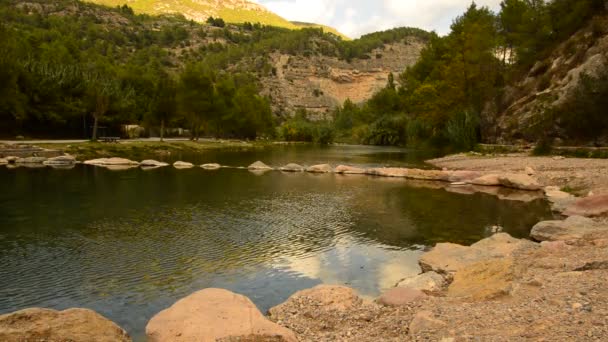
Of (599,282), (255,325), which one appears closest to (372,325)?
(255,325)

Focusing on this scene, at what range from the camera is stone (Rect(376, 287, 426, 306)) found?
10.2 metres

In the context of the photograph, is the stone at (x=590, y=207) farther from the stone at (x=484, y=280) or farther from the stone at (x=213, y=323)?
the stone at (x=213, y=323)

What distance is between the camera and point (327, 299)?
10141mm

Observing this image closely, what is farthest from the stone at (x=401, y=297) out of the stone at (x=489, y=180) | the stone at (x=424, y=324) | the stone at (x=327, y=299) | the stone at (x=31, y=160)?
the stone at (x=31, y=160)

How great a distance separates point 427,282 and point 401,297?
182cm

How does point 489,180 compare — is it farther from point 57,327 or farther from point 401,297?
point 57,327

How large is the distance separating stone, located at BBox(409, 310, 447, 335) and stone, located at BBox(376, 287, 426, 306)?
5.82ft

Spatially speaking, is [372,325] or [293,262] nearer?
[372,325]

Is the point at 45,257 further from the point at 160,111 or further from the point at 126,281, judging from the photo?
the point at 160,111

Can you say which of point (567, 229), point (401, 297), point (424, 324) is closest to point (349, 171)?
point (567, 229)

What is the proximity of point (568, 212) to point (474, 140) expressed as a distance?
4162 cm

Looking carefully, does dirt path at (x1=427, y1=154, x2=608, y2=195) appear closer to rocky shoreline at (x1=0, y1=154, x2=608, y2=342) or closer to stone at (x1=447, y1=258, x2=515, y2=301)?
rocky shoreline at (x1=0, y1=154, x2=608, y2=342)

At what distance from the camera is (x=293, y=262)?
48.3 feet

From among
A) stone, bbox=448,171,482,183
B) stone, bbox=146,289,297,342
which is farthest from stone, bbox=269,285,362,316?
stone, bbox=448,171,482,183
